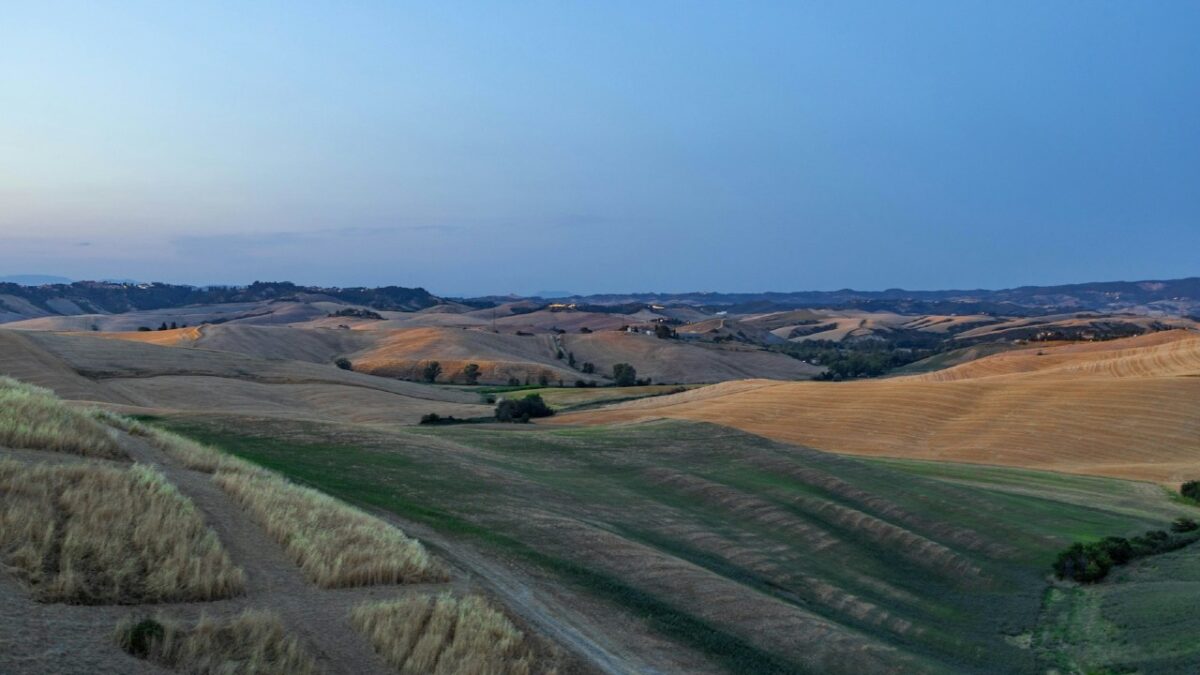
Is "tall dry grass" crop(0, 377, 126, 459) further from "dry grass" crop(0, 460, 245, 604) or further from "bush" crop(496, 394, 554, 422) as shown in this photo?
"bush" crop(496, 394, 554, 422)

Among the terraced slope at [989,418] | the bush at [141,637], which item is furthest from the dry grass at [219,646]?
the terraced slope at [989,418]

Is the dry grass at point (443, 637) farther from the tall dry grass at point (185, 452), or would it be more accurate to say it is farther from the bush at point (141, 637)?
the tall dry grass at point (185, 452)

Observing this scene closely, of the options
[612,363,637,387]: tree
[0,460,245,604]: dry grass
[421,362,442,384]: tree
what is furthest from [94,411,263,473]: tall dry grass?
[421,362,442,384]: tree

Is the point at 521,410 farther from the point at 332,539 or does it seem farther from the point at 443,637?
the point at 443,637

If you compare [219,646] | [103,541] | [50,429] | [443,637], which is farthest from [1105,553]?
[50,429]

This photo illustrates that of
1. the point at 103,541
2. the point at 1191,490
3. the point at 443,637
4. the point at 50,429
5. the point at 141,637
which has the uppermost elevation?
the point at 50,429

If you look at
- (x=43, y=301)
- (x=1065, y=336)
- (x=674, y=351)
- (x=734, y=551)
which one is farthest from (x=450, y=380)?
(x=43, y=301)

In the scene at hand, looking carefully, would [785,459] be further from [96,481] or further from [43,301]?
[43,301]
